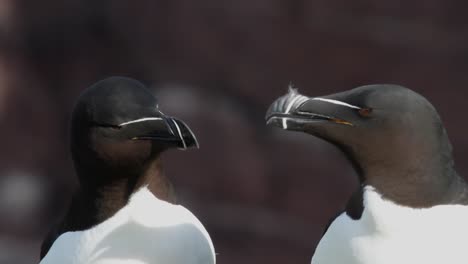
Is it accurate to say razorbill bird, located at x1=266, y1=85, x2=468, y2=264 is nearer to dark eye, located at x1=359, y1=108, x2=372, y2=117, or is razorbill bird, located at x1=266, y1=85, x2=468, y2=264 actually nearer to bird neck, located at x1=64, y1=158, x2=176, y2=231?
dark eye, located at x1=359, y1=108, x2=372, y2=117

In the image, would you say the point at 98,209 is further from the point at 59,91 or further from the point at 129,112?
the point at 59,91

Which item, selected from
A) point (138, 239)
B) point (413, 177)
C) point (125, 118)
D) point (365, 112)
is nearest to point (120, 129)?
point (125, 118)

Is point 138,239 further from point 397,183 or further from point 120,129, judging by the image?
point 397,183

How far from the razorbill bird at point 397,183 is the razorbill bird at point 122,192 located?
394mm

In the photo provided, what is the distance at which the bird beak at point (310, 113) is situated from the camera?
3088 millimetres

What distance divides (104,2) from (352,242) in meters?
4.52

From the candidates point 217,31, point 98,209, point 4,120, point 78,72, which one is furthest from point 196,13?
point 98,209

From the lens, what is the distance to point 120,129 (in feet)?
10.5

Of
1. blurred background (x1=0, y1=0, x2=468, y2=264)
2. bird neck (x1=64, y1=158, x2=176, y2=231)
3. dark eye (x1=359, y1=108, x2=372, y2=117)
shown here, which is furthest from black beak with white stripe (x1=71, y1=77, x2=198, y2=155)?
blurred background (x1=0, y1=0, x2=468, y2=264)

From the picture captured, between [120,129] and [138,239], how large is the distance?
1.00 feet

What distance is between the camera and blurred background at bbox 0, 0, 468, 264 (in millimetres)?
6844

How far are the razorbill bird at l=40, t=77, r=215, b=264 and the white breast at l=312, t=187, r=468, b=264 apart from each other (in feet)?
1.67

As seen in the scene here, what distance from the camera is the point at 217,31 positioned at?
7176mm

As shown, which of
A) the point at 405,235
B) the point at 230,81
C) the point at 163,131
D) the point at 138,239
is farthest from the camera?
the point at 230,81
